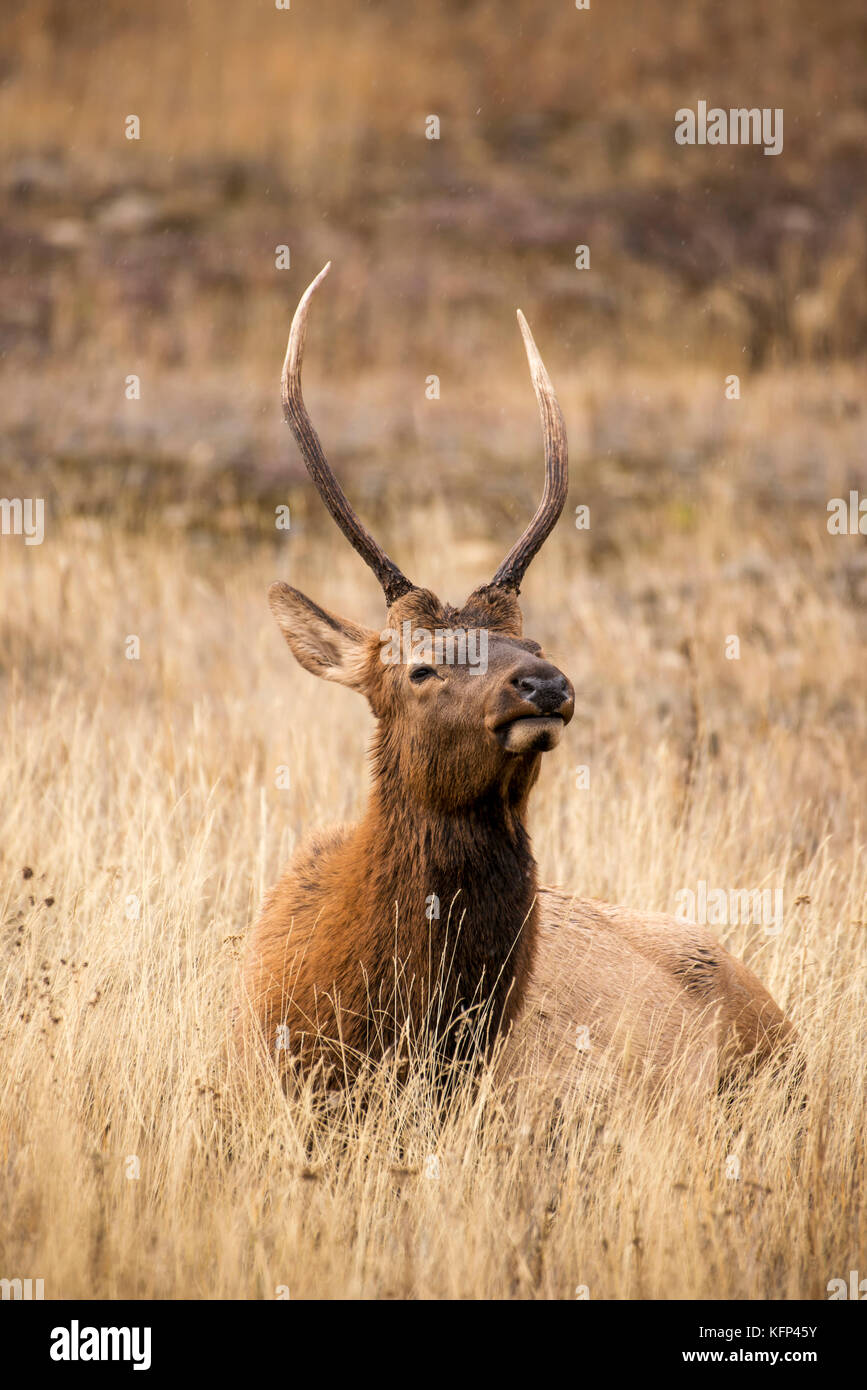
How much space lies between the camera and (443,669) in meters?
4.28

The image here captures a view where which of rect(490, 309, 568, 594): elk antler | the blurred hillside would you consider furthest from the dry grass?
the blurred hillside

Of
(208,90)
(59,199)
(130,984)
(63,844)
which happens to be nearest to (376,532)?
(63,844)

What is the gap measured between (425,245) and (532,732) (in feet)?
56.0

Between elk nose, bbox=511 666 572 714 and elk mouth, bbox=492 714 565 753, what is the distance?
0.03 metres

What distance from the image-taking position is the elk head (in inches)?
159

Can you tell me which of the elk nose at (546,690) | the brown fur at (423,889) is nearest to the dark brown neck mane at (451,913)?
the brown fur at (423,889)

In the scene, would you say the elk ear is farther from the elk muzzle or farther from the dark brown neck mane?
the elk muzzle

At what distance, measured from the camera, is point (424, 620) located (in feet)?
14.5

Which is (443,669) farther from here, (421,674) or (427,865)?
(427,865)

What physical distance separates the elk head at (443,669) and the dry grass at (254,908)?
3.01ft

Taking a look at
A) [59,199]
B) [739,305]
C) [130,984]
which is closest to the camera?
[130,984]

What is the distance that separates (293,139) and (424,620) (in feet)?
62.0

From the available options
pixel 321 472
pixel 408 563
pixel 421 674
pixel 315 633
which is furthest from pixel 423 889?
pixel 408 563
